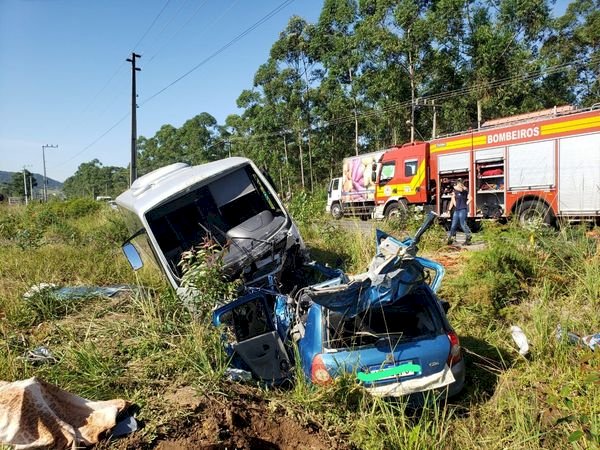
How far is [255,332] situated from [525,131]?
10.0 meters

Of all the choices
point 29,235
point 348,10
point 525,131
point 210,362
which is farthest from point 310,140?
point 210,362

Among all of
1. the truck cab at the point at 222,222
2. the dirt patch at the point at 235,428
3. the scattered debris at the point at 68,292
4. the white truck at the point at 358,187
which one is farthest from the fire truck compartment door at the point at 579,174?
the scattered debris at the point at 68,292

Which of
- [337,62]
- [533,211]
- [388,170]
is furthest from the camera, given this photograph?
[337,62]

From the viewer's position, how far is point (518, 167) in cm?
1151

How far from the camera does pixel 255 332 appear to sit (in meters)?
4.69

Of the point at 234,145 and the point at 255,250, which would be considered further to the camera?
the point at 234,145

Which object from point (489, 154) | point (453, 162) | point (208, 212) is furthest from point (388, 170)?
Answer: point (208, 212)

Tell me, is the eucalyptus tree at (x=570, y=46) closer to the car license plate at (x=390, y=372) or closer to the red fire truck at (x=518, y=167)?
the red fire truck at (x=518, y=167)

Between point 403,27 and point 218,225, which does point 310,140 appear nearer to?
point 403,27

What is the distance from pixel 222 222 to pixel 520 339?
4492 millimetres

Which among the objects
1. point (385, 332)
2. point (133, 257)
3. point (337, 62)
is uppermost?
point (337, 62)

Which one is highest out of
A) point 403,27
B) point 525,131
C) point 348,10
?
point 348,10

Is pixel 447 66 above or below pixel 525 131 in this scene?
above

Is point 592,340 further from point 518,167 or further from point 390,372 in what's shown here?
point 518,167
